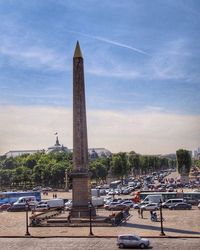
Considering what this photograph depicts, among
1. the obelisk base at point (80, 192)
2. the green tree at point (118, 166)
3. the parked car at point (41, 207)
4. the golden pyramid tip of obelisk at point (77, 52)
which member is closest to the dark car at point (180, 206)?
the obelisk base at point (80, 192)

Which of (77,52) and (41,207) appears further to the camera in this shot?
(41,207)

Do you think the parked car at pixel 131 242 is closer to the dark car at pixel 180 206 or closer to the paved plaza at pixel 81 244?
the paved plaza at pixel 81 244

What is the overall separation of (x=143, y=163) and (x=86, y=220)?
396ft

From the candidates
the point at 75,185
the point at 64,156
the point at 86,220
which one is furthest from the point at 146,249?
the point at 64,156

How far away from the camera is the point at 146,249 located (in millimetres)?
26641

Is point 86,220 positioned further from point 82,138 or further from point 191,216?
point 191,216

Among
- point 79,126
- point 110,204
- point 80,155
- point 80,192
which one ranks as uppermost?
point 79,126

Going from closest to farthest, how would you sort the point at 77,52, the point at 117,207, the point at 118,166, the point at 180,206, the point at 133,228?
the point at 133,228 < the point at 77,52 < the point at 180,206 < the point at 117,207 < the point at 118,166

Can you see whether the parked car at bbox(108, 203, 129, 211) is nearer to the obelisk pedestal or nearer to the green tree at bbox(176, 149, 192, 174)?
the obelisk pedestal

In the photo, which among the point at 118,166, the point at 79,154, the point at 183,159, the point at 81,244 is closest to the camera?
the point at 81,244

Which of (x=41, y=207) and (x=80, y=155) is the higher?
(x=80, y=155)

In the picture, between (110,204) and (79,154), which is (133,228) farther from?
(110,204)

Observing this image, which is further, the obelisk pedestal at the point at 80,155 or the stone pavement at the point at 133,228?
the obelisk pedestal at the point at 80,155

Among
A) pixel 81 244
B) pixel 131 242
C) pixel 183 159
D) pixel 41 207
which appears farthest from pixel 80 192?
pixel 183 159
